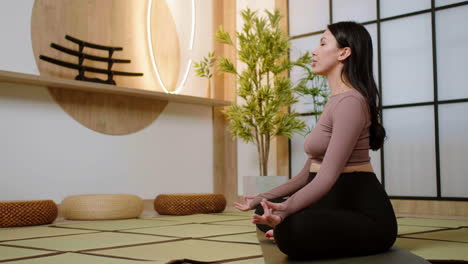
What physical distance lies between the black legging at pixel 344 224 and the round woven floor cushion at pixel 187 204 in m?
2.40

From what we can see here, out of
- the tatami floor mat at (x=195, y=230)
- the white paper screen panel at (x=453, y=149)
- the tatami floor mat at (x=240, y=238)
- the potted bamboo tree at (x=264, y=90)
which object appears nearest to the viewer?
the tatami floor mat at (x=240, y=238)

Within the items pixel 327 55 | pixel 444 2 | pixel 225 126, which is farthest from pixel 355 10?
pixel 327 55

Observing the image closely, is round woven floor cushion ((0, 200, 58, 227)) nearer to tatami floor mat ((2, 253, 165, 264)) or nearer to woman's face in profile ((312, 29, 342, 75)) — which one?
tatami floor mat ((2, 253, 165, 264))

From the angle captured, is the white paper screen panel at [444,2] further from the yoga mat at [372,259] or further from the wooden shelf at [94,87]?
the yoga mat at [372,259]

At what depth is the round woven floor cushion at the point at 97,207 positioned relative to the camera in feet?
12.4

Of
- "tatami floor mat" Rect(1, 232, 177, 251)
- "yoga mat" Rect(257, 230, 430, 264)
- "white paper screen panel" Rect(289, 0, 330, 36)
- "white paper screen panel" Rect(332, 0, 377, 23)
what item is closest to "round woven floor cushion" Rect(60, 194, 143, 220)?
"tatami floor mat" Rect(1, 232, 177, 251)

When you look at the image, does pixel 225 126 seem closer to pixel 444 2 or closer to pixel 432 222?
pixel 444 2

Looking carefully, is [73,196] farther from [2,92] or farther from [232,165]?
[232,165]

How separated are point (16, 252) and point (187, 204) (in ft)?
7.02

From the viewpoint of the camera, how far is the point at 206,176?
5297 millimetres

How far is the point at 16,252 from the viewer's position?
2.16 meters

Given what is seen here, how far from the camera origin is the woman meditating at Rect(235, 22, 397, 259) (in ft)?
5.47

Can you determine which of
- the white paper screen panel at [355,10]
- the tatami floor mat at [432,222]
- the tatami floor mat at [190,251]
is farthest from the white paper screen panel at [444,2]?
the tatami floor mat at [190,251]

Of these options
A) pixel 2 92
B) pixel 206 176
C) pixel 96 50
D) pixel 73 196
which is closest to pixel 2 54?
pixel 2 92
